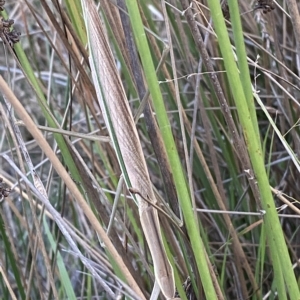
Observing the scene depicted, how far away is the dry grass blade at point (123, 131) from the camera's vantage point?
335 mm

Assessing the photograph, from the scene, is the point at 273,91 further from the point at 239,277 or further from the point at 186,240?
the point at 186,240

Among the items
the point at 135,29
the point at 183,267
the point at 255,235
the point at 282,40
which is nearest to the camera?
the point at 135,29

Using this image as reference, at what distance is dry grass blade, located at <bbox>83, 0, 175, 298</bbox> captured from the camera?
1.10 feet

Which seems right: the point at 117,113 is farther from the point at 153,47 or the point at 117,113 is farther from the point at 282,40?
the point at 282,40

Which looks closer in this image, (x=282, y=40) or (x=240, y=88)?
(x=240, y=88)

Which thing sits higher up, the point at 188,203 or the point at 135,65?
the point at 135,65

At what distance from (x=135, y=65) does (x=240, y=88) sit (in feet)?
0.34

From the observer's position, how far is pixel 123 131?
14.0 inches

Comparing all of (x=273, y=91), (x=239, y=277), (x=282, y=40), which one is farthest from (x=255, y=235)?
(x=282, y=40)

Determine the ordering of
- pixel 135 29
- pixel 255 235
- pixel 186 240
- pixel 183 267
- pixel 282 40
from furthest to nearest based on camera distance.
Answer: pixel 282 40 → pixel 255 235 → pixel 183 267 → pixel 186 240 → pixel 135 29

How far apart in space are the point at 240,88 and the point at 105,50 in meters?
0.10

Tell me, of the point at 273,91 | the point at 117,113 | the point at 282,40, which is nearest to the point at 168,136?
the point at 117,113

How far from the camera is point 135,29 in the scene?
302 millimetres

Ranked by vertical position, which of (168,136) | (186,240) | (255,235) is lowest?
(255,235)
